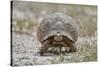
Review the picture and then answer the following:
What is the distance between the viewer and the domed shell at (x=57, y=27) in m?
2.39

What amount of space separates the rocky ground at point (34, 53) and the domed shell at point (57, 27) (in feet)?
0.35

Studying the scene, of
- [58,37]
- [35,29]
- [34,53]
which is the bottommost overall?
[34,53]

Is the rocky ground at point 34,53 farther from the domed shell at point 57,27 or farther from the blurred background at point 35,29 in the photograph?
the domed shell at point 57,27

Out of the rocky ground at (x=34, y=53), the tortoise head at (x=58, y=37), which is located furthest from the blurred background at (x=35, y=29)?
the tortoise head at (x=58, y=37)

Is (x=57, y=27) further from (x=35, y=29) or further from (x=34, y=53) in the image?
(x=34, y=53)

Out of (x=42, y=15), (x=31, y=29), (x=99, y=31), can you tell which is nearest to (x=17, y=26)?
(x=31, y=29)

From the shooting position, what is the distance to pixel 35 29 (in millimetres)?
2355

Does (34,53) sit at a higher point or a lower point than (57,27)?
lower

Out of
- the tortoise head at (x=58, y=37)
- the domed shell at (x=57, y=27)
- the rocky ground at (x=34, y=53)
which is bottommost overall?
the rocky ground at (x=34, y=53)

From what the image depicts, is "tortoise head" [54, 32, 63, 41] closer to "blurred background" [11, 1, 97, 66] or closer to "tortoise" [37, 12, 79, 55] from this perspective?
"tortoise" [37, 12, 79, 55]

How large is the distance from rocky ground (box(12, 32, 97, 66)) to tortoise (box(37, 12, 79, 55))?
0.08 m

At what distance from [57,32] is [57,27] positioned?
70mm

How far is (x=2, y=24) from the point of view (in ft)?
7.34

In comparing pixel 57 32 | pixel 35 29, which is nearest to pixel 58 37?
pixel 57 32
